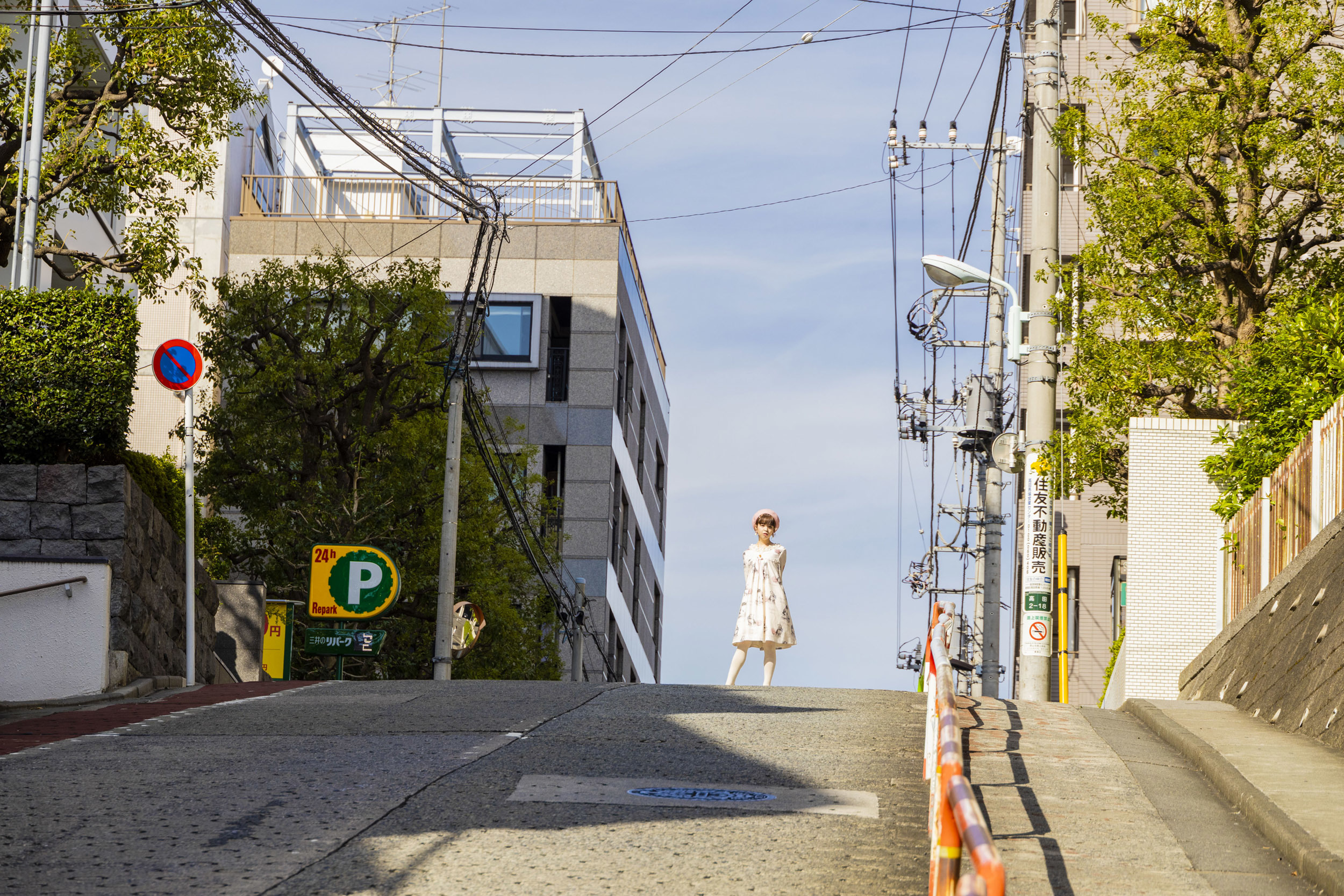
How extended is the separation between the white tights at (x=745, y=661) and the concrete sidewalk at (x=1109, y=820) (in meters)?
4.31

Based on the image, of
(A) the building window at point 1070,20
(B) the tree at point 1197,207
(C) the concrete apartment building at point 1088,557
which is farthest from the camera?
(A) the building window at point 1070,20

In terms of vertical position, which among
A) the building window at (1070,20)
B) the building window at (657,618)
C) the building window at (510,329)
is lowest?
the building window at (657,618)

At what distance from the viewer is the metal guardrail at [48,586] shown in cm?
Answer: 1374

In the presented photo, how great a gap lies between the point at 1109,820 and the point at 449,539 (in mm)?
19941

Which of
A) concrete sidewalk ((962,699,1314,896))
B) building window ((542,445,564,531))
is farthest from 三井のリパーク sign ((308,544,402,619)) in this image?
building window ((542,445,564,531))

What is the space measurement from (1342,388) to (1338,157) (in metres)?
5.40

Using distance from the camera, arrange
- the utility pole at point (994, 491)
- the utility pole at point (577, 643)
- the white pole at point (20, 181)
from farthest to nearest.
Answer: the utility pole at point (577, 643) < the utility pole at point (994, 491) < the white pole at point (20, 181)

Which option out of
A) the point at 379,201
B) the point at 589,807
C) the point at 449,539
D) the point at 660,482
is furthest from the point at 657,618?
the point at 589,807

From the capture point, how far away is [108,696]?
46.3 feet

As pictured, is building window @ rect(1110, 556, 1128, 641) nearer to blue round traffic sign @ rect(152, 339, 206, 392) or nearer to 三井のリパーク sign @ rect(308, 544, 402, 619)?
三井のリパーク sign @ rect(308, 544, 402, 619)

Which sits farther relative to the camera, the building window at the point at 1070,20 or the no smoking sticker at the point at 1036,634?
the building window at the point at 1070,20

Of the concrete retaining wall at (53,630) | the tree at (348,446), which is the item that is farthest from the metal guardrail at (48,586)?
the tree at (348,446)

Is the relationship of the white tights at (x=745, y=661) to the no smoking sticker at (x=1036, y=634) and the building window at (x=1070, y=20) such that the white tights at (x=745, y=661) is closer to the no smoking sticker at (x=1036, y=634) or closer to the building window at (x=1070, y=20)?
the no smoking sticker at (x=1036, y=634)

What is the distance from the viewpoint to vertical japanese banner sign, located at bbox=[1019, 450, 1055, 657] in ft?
60.6
